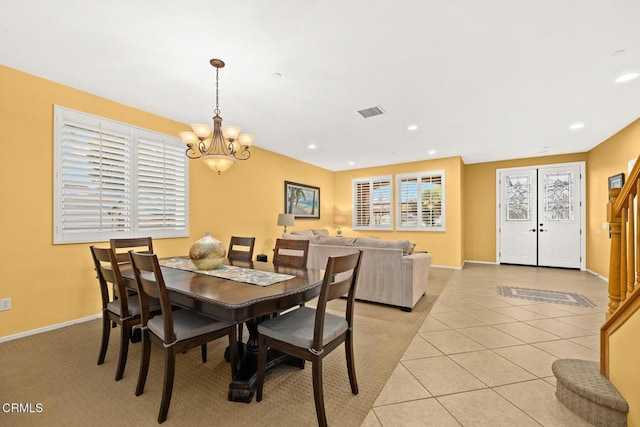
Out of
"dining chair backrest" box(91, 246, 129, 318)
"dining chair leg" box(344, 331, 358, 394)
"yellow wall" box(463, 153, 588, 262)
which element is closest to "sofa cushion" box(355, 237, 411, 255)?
"dining chair leg" box(344, 331, 358, 394)

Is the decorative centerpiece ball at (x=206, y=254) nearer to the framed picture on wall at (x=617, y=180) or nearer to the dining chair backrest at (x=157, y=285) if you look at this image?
the dining chair backrest at (x=157, y=285)

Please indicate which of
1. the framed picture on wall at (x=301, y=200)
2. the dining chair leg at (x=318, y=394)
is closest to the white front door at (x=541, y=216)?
the framed picture on wall at (x=301, y=200)

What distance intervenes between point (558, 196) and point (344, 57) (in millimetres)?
6777

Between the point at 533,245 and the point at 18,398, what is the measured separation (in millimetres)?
8766

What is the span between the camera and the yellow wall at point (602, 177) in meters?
4.26

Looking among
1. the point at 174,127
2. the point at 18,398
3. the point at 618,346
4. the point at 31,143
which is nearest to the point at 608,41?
the point at 618,346

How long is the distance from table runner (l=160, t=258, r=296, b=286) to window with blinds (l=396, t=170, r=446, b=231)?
552cm

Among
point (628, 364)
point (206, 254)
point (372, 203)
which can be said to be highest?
point (372, 203)

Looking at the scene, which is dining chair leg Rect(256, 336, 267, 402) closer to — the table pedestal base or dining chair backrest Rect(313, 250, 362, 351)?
the table pedestal base

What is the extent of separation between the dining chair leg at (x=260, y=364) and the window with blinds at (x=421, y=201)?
586 cm

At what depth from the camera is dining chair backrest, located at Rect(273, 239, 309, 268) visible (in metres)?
2.65

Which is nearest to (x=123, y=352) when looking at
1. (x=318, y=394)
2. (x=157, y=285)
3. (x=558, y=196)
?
A: (x=157, y=285)

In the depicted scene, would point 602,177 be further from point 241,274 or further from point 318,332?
point 241,274

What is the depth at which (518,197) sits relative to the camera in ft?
22.1
